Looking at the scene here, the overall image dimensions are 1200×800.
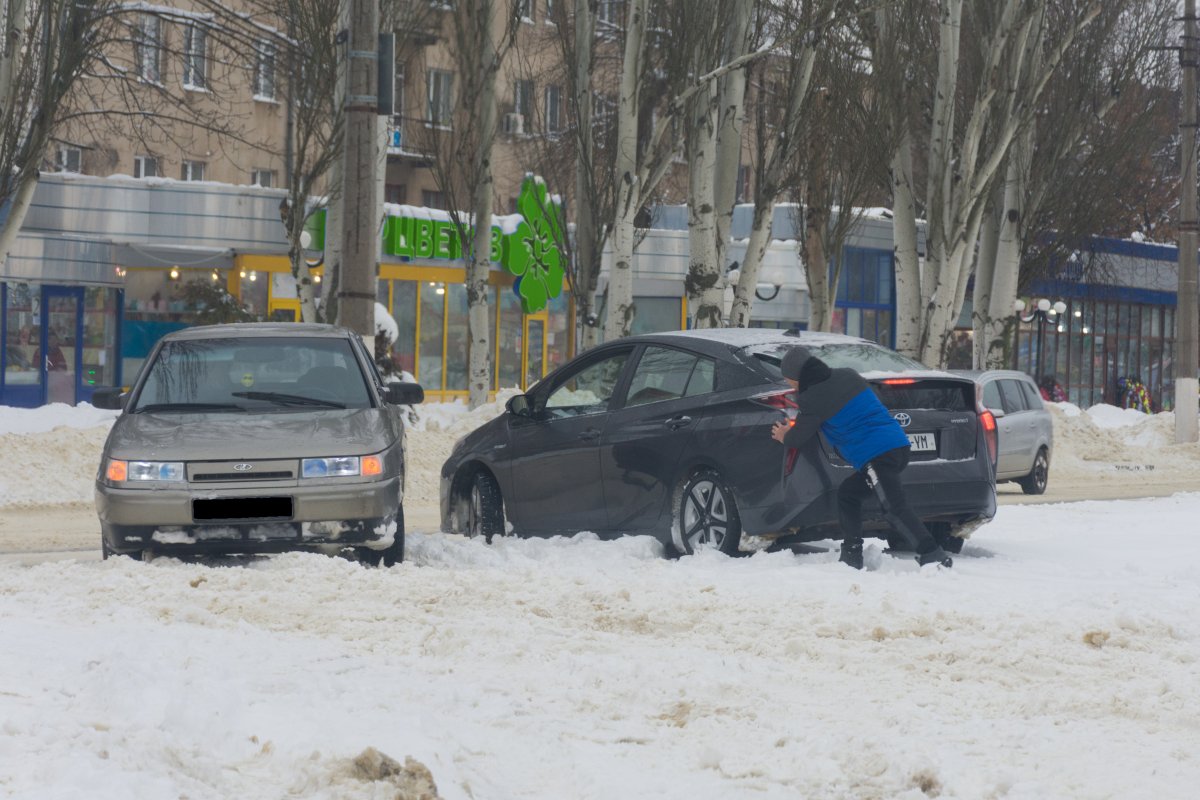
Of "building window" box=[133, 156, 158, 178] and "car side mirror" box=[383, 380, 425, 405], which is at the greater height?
"building window" box=[133, 156, 158, 178]

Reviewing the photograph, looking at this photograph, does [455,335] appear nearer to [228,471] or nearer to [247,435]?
[247,435]

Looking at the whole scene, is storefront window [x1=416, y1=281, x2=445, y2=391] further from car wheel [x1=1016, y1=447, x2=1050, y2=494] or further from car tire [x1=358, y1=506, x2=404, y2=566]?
car tire [x1=358, y1=506, x2=404, y2=566]

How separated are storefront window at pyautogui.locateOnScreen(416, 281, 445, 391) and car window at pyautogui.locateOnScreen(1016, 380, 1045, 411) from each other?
662 inches

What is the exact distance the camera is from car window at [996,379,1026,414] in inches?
836

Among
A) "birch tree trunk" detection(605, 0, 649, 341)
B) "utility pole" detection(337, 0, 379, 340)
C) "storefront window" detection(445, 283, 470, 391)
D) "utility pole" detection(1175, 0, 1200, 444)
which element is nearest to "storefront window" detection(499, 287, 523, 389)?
"storefront window" detection(445, 283, 470, 391)

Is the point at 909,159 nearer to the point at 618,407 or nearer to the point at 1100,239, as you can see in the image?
the point at 618,407

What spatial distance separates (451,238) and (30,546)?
2343 centimetres

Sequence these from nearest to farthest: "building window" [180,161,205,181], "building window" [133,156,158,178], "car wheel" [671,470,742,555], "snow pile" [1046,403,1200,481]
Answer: "car wheel" [671,470,742,555], "snow pile" [1046,403,1200,481], "building window" [133,156,158,178], "building window" [180,161,205,181]

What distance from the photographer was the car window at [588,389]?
1105 centimetres

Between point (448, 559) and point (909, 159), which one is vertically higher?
point (909, 159)

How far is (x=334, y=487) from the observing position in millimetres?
9492

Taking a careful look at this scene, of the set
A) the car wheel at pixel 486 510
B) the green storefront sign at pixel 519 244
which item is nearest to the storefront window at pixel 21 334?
the green storefront sign at pixel 519 244

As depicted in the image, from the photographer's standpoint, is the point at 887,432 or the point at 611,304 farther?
the point at 611,304

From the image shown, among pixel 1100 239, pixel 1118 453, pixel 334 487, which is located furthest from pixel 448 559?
pixel 1100 239
